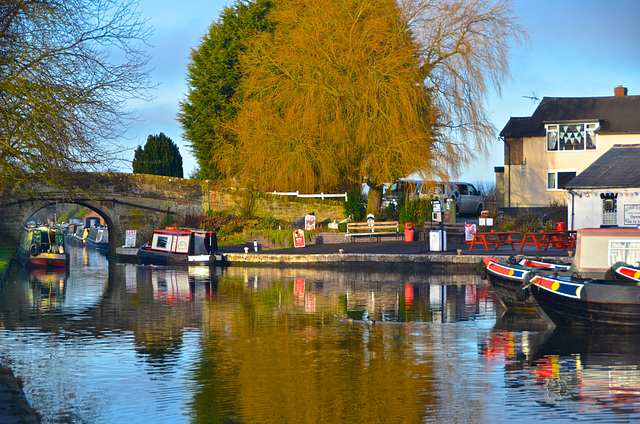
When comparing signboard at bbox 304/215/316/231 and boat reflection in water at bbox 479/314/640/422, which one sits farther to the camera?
signboard at bbox 304/215/316/231

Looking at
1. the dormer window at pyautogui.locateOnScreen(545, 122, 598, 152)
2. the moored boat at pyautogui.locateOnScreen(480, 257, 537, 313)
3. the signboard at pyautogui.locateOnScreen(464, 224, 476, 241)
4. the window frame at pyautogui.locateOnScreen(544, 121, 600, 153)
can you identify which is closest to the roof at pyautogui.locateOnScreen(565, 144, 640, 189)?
the signboard at pyautogui.locateOnScreen(464, 224, 476, 241)

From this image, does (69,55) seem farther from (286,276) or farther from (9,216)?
(9,216)

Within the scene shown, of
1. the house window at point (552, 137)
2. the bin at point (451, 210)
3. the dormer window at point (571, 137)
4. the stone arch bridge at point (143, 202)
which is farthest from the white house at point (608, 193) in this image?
the stone arch bridge at point (143, 202)

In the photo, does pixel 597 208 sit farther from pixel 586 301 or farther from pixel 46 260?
pixel 46 260

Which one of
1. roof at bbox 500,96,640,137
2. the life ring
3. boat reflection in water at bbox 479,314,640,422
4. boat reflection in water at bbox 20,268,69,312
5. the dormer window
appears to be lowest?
boat reflection in water at bbox 479,314,640,422

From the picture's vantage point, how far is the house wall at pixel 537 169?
4462cm

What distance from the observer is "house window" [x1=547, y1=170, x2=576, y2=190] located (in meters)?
45.3

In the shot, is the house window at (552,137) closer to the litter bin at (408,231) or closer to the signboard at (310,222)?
the litter bin at (408,231)

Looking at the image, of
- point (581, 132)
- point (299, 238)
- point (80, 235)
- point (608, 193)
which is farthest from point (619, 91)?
point (80, 235)

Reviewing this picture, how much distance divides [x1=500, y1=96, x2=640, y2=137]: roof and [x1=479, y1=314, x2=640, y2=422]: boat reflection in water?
3178 cm

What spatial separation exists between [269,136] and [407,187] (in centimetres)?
730

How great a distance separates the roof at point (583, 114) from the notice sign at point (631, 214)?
505 inches

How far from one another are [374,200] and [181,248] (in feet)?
32.9

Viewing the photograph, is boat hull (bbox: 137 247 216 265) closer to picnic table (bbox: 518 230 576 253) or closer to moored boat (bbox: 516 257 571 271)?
picnic table (bbox: 518 230 576 253)
